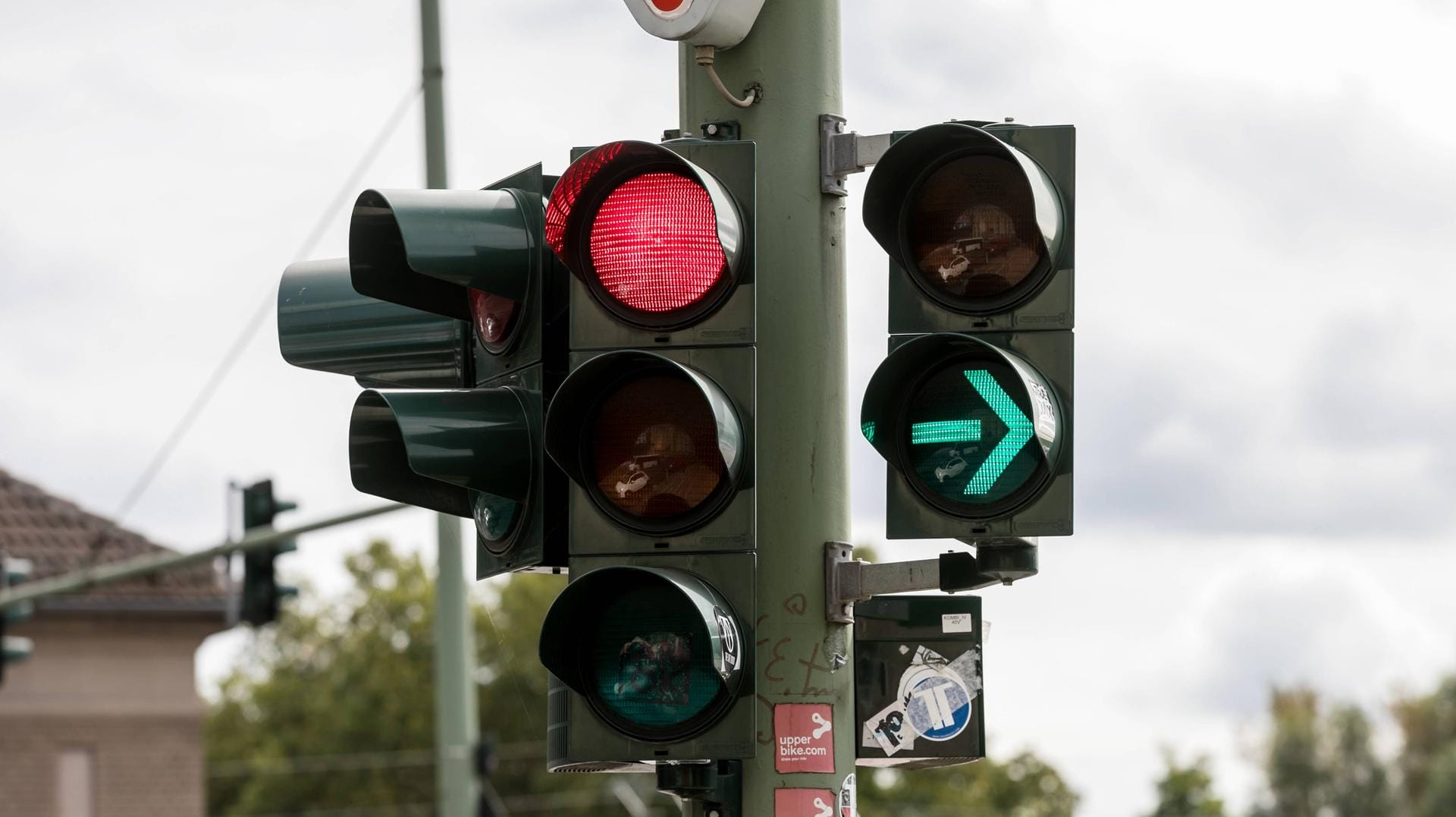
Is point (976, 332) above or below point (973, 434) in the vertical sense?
above

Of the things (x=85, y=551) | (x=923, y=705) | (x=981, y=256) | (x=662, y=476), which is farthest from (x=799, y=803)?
(x=85, y=551)

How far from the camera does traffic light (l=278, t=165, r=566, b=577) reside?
481cm

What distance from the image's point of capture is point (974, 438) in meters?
4.60

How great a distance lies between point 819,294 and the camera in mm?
4988

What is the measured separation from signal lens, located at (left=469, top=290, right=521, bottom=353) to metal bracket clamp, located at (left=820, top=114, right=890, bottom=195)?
2.57 feet

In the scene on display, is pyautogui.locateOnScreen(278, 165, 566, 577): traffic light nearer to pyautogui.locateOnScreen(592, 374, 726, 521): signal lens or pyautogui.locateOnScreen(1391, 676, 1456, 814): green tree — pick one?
pyautogui.locateOnScreen(592, 374, 726, 521): signal lens

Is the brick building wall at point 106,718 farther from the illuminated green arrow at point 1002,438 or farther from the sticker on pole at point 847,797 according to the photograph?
the illuminated green arrow at point 1002,438

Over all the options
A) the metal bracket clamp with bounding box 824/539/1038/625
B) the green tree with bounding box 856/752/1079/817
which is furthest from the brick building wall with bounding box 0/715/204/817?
the green tree with bounding box 856/752/1079/817

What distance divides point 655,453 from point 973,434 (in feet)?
2.24

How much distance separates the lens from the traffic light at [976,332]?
4520 millimetres

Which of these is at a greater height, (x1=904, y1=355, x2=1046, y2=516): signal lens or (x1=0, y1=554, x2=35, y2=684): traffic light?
(x1=904, y1=355, x2=1046, y2=516): signal lens

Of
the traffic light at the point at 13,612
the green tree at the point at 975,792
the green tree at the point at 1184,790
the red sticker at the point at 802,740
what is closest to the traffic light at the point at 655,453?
the red sticker at the point at 802,740

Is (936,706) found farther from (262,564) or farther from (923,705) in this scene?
(262,564)

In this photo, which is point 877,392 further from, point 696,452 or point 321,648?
point 321,648
